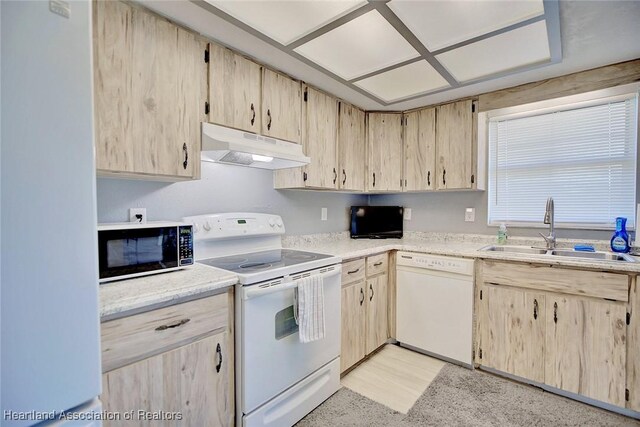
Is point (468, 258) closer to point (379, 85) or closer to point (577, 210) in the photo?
point (577, 210)

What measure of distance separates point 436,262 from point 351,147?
1.29 metres

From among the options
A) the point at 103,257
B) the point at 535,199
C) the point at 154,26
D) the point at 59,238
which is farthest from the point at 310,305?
the point at 535,199

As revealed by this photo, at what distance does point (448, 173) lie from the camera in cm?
270

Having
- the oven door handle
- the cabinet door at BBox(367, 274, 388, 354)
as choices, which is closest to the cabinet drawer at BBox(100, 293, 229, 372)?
the oven door handle

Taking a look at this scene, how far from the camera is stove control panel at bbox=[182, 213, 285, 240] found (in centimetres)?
184

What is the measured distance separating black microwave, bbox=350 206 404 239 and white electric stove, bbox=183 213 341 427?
108 centimetres

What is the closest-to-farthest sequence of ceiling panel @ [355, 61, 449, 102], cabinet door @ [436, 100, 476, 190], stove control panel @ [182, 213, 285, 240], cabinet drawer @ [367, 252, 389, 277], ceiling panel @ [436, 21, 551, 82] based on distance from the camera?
ceiling panel @ [436, 21, 551, 82], stove control panel @ [182, 213, 285, 240], ceiling panel @ [355, 61, 449, 102], cabinet drawer @ [367, 252, 389, 277], cabinet door @ [436, 100, 476, 190]

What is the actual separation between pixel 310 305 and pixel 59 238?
1.21m

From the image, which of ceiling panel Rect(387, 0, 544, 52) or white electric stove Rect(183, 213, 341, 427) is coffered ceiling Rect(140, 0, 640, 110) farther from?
white electric stove Rect(183, 213, 341, 427)

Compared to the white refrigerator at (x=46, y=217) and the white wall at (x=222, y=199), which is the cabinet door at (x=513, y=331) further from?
the white refrigerator at (x=46, y=217)

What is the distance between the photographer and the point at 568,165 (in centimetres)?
237

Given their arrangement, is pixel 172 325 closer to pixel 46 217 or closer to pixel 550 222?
pixel 46 217

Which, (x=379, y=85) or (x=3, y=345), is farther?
(x=379, y=85)

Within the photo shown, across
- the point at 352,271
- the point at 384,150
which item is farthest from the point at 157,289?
the point at 384,150
